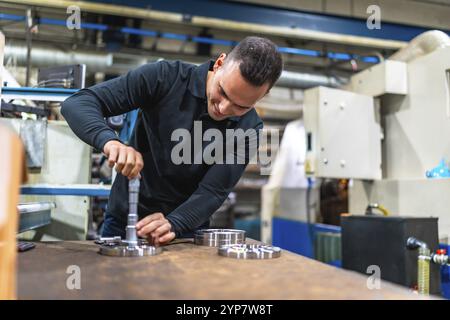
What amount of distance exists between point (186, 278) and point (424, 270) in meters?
1.10

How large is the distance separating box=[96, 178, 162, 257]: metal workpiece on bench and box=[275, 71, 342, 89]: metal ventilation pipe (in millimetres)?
2621

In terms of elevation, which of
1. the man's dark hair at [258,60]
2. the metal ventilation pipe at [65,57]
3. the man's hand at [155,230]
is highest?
the metal ventilation pipe at [65,57]

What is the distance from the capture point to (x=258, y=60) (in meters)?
0.97

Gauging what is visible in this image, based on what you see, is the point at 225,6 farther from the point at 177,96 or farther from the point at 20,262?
the point at 20,262

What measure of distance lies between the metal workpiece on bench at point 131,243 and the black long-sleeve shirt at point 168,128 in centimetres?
15

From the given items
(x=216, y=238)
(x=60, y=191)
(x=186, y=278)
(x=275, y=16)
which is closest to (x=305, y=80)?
(x=275, y=16)

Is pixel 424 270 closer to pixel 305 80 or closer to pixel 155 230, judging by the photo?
pixel 155 230

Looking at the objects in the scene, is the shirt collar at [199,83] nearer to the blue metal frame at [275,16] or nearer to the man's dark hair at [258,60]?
the man's dark hair at [258,60]

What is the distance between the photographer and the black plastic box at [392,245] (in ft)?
4.62

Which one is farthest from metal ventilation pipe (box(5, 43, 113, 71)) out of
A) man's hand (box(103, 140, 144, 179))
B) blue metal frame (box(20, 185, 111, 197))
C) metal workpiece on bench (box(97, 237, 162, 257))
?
metal workpiece on bench (box(97, 237, 162, 257))

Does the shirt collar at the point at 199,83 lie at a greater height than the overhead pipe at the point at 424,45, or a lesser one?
lesser

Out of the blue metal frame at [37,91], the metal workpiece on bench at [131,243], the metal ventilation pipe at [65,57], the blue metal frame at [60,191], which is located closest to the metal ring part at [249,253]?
the metal workpiece on bench at [131,243]

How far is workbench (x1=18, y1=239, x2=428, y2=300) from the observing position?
0.52 meters
